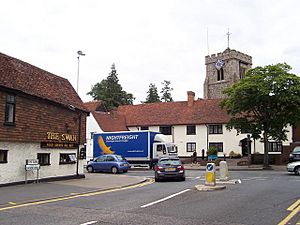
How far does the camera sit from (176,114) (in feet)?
178

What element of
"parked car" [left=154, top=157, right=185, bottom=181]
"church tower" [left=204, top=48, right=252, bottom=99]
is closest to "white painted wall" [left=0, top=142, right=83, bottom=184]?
"parked car" [left=154, top=157, right=185, bottom=181]

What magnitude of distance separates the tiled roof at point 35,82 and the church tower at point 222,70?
5830cm

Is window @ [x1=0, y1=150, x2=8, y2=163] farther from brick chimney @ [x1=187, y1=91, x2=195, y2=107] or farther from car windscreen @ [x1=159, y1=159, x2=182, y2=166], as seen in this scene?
brick chimney @ [x1=187, y1=91, x2=195, y2=107]

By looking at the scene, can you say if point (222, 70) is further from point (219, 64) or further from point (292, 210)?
point (292, 210)

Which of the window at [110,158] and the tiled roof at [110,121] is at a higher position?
the tiled roof at [110,121]

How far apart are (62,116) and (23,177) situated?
473cm

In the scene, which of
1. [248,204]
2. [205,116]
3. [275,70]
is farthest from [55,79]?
[205,116]

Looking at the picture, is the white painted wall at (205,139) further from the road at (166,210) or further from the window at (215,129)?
the road at (166,210)

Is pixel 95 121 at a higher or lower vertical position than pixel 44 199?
higher

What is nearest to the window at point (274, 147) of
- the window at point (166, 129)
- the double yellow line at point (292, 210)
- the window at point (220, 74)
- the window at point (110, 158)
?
the window at point (166, 129)

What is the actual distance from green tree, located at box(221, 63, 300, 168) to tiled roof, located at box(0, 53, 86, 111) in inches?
705

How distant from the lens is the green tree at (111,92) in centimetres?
8456

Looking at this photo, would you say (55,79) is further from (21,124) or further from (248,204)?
(248,204)

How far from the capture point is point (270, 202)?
12992mm
